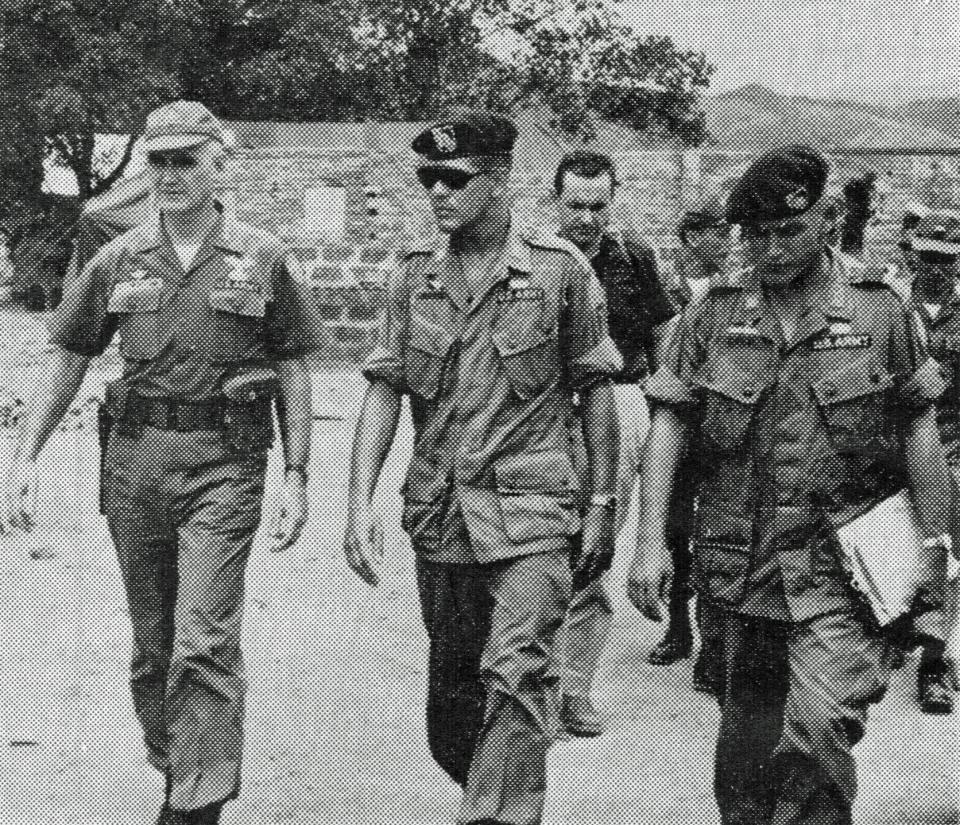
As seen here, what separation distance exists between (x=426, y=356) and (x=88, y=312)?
108 cm

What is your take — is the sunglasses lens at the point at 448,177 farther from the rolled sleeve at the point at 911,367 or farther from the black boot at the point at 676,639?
the black boot at the point at 676,639

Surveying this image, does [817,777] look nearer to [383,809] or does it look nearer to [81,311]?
[383,809]

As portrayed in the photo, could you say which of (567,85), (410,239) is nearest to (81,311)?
(410,239)

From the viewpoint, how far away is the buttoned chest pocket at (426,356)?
4.72 meters

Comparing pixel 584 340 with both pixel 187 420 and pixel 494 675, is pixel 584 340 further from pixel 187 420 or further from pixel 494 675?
pixel 187 420

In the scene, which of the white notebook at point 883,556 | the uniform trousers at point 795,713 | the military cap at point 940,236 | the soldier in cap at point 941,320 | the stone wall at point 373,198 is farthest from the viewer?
the stone wall at point 373,198

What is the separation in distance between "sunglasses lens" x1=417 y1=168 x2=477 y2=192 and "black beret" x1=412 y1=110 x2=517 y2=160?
0.04 metres

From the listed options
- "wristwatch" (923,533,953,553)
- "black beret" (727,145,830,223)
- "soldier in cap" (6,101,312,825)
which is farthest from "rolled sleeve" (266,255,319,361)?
"wristwatch" (923,533,953,553)

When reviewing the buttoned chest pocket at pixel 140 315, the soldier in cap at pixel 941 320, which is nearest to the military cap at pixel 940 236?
the soldier in cap at pixel 941 320

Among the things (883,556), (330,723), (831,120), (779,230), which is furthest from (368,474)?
(831,120)

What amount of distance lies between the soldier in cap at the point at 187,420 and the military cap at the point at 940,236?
3328 millimetres

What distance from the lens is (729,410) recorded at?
433 cm

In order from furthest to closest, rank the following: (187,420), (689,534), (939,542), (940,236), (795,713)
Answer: (940,236) < (689,534) < (187,420) < (939,542) < (795,713)

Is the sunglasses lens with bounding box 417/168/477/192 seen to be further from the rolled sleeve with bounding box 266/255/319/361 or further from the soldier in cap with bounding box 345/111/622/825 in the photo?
the rolled sleeve with bounding box 266/255/319/361
